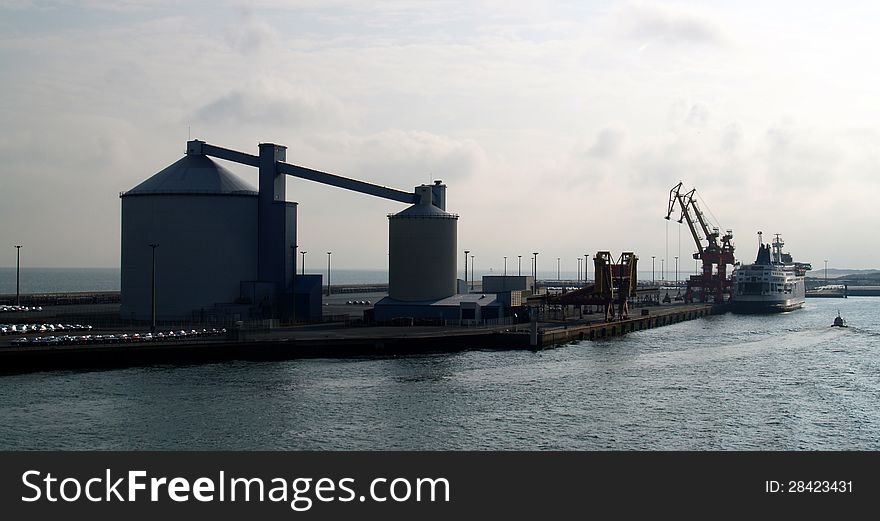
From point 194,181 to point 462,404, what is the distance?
49851 mm

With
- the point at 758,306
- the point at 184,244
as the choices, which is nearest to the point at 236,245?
the point at 184,244

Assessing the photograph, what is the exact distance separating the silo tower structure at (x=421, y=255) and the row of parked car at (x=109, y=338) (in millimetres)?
20727

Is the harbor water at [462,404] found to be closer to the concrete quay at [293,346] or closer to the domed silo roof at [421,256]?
the concrete quay at [293,346]

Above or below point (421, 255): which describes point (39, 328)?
below

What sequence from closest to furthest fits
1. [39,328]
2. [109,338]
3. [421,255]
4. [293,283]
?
[109,338] < [39,328] < [421,255] < [293,283]

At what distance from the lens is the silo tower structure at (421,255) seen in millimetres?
90875

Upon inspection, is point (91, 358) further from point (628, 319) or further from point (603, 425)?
point (628, 319)

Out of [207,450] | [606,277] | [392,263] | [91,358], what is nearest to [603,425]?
[207,450]

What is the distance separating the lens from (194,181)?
91.8 metres

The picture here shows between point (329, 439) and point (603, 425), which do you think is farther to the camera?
point (603, 425)

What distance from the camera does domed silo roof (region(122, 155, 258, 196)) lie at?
299ft

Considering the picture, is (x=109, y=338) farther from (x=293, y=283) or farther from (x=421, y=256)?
(x=421, y=256)
